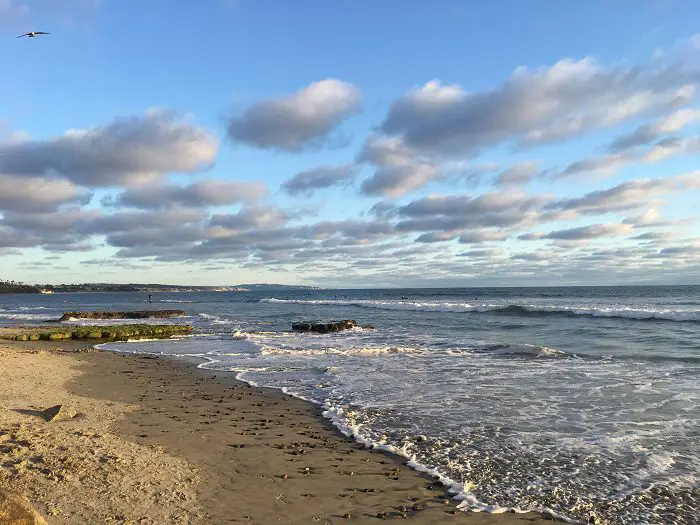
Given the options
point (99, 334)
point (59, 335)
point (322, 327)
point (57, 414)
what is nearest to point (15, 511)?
point (57, 414)

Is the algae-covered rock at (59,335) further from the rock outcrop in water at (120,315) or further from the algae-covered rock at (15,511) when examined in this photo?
the algae-covered rock at (15,511)

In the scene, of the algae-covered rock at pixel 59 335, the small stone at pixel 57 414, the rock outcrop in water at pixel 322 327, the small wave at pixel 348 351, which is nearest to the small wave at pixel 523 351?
the small wave at pixel 348 351

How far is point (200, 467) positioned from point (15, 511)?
10.5 feet

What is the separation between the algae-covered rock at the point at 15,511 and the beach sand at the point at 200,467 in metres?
0.88

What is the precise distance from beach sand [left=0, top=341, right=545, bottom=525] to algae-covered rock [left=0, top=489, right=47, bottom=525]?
877 millimetres

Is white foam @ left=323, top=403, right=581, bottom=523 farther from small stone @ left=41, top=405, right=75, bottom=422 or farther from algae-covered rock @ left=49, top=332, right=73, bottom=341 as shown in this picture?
algae-covered rock @ left=49, top=332, right=73, bottom=341

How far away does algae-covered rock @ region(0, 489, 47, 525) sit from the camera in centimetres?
416

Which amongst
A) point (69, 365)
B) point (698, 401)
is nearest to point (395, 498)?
point (698, 401)

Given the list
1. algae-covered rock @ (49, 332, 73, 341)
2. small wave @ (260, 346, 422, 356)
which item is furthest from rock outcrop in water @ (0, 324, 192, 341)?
small wave @ (260, 346, 422, 356)

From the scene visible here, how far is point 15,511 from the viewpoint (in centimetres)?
425

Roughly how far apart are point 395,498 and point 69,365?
15751mm

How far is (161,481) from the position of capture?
6480 millimetres

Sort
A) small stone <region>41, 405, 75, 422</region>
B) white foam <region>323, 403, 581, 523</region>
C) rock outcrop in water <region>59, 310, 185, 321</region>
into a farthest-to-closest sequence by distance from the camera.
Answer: rock outcrop in water <region>59, 310, 185, 321</region> → small stone <region>41, 405, 75, 422</region> → white foam <region>323, 403, 581, 523</region>

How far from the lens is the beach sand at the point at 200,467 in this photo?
579cm
